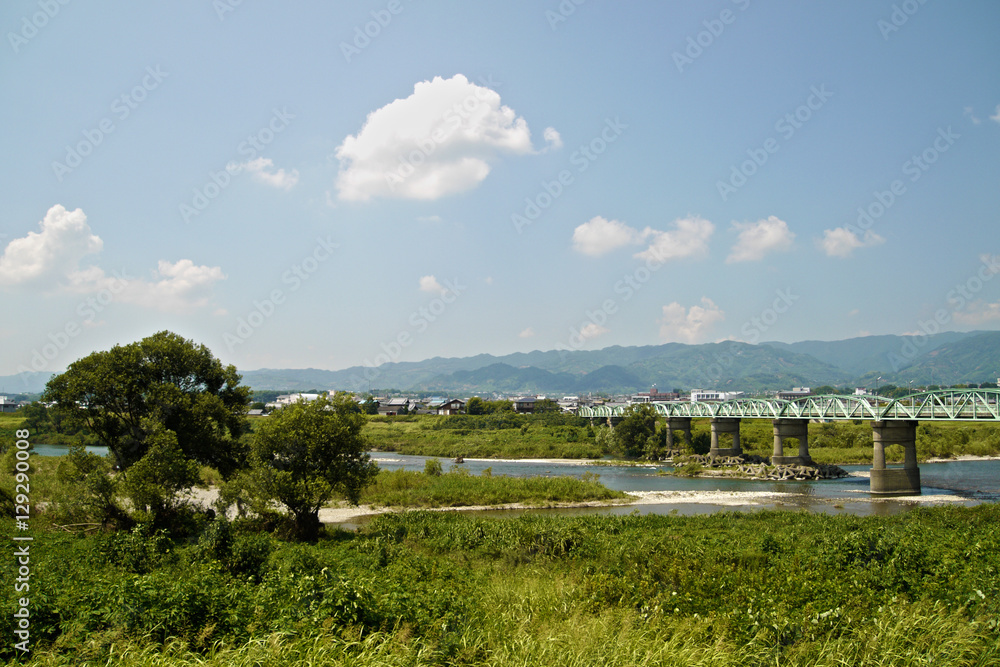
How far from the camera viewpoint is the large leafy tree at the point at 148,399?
2847cm

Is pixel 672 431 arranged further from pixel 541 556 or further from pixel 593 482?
pixel 541 556

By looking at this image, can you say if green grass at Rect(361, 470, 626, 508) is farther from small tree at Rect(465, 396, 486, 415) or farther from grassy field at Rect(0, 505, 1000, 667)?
small tree at Rect(465, 396, 486, 415)

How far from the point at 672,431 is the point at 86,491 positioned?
7527 centimetres

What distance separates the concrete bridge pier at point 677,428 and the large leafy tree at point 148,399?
66.8m

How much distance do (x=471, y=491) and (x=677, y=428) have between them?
52.9 metres

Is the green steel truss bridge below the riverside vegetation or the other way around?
the other way around

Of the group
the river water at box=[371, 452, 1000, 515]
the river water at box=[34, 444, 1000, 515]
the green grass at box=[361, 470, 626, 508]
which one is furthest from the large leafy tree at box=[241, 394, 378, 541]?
the river water at box=[371, 452, 1000, 515]

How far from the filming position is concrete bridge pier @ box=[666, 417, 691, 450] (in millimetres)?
85688

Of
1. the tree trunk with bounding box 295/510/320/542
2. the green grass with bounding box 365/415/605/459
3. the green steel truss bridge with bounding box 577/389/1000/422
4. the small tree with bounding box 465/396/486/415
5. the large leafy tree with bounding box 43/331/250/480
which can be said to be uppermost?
the large leafy tree with bounding box 43/331/250/480

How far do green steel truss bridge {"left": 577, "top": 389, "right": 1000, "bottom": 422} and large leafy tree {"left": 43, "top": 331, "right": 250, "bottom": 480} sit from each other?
49883 mm

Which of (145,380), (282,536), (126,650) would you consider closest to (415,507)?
(282,536)

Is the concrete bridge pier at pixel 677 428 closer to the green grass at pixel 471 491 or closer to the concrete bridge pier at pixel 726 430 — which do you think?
the concrete bridge pier at pixel 726 430

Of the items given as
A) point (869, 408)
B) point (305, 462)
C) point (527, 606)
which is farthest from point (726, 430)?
point (527, 606)

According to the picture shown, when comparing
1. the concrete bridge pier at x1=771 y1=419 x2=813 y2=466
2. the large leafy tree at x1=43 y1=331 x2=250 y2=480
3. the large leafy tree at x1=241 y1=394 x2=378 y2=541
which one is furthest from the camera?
the concrete bridge pier at x1=771 y1=419 x2=813 y2=466
